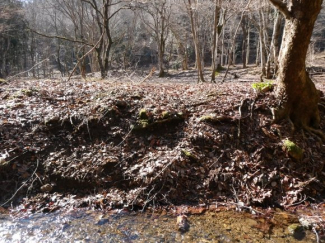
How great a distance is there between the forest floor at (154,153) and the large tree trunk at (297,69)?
0.41m

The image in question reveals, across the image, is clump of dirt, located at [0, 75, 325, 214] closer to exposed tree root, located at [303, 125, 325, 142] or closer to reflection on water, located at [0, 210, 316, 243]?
exposed tree root, located at [303, 125, 325, 142]

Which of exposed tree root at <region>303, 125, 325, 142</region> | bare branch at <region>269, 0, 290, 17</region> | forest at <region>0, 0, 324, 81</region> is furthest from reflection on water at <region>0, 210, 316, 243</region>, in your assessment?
forest at <region>0, 0, 324, 81</region>

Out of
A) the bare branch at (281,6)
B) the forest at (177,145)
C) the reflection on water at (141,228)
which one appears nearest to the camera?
the reflection on water at (141,228)

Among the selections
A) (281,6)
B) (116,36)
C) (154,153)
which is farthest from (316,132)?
(116,36)

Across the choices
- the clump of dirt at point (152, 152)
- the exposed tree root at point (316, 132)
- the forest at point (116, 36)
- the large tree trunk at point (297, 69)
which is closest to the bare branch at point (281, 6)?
the large tree trunk at point (297, 69)

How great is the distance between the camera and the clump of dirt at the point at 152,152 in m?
5.25

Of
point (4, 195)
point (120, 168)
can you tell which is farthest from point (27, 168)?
point (120, 168)

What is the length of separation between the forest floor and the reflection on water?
353 mm

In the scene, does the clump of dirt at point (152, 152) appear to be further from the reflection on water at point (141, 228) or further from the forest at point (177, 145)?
the reflection on water at point (141, 228)

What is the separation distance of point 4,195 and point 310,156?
647cm

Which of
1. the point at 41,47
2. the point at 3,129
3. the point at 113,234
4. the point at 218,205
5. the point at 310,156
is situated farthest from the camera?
the point at 41,47

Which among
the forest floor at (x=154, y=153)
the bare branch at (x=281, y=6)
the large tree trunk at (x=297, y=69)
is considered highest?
the bare branch at (x=281, y=6)

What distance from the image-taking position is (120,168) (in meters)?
5.68

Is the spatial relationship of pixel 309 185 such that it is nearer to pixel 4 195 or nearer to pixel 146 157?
pixel 146 157
